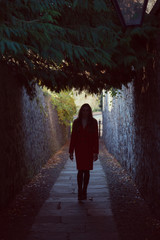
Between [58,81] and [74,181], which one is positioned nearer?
[58,81]

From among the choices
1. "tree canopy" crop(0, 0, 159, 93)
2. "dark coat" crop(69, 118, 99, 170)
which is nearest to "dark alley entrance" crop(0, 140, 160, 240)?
"dark coat" crop(69, 118, 99, 170)

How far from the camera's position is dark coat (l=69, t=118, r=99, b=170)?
4.55m

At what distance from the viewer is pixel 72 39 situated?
3467 millimetres

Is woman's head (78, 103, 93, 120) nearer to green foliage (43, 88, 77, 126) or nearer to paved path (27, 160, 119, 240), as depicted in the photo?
paved path (27, 160, 119, 240)

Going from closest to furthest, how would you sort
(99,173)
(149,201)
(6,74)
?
(149,201)
(6,74)
(99,173)

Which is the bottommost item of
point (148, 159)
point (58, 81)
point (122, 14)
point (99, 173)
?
point (99, 173)

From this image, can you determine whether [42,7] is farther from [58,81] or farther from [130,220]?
[130,220]

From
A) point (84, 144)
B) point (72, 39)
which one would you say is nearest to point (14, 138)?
point (84, 144)

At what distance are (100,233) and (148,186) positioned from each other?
1508 mm

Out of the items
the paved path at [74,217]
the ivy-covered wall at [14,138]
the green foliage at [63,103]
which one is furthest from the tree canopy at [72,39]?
the green foliage at [63,103]

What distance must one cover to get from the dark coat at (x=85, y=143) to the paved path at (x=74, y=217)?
0.60m

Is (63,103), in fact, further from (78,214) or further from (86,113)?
(78,214)

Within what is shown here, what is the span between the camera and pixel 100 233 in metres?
3.14

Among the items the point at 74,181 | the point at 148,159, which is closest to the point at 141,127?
the point at 148,159
